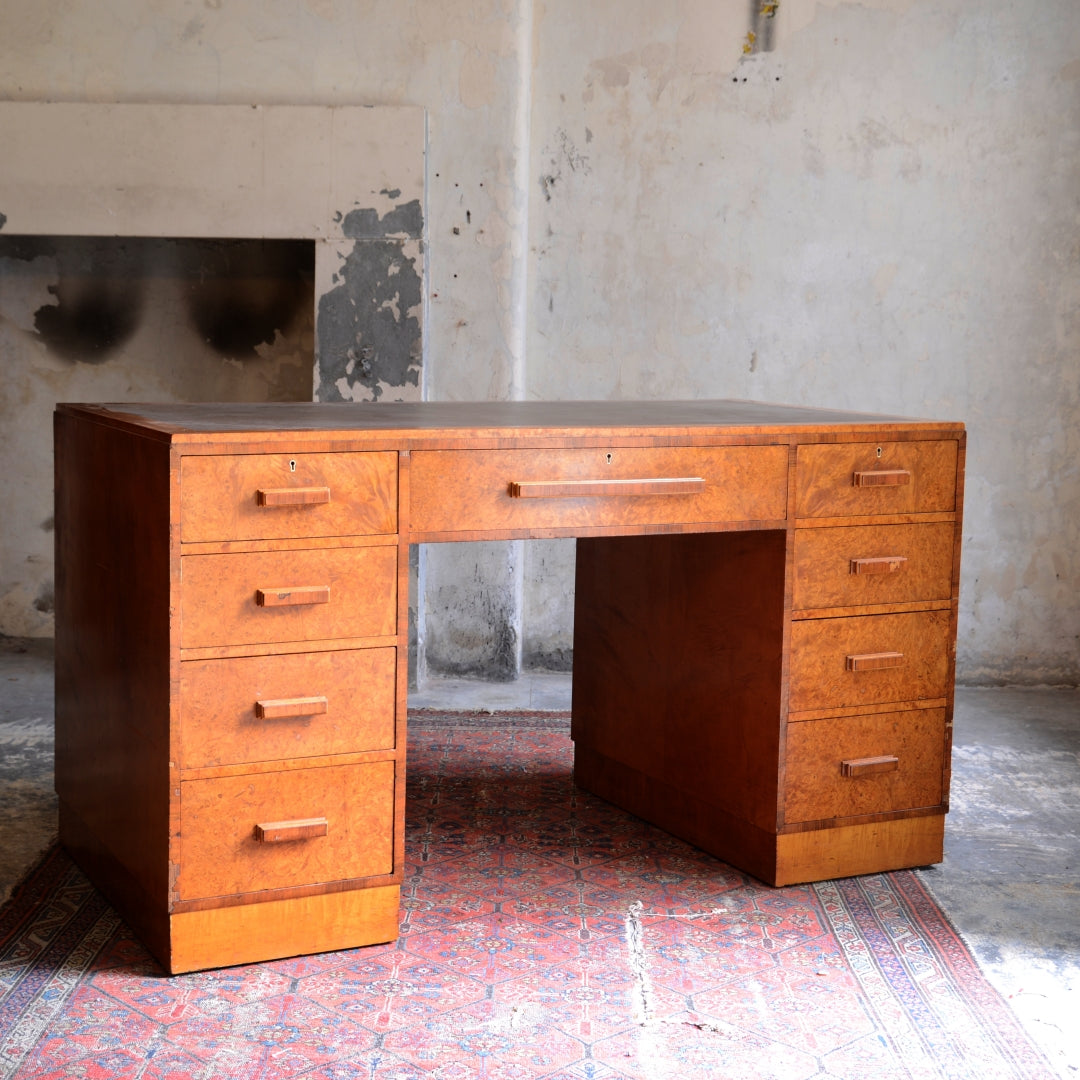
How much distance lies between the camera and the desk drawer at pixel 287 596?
2094mm

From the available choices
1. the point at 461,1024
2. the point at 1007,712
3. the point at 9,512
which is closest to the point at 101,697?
the point at 461,1024

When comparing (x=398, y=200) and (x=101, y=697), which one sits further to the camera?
(x=398, y=200)

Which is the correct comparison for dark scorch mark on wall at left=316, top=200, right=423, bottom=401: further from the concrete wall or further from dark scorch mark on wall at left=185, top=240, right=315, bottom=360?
dark scorch mark on wall at left=185, top=240, right=315, bottom=360

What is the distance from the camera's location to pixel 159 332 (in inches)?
176

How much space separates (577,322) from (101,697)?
2.29m

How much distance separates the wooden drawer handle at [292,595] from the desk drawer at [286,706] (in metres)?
0.09

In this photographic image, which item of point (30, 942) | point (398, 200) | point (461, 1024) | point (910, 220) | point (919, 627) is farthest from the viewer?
point (910, 220)

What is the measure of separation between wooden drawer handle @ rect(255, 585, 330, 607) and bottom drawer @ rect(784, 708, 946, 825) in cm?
97

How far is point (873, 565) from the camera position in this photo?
8.55 ft

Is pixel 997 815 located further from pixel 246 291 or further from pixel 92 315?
pixel 92 315

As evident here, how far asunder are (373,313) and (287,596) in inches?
80.5

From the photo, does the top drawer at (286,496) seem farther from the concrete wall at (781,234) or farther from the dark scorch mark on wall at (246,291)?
the dark scorch mark on wall at (246,291)

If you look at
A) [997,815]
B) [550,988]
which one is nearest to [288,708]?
[550,988]

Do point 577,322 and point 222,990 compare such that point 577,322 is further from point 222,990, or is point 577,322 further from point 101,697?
point 222,990
